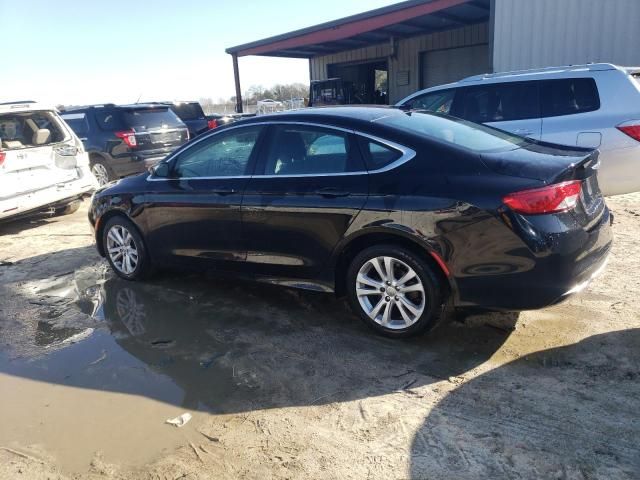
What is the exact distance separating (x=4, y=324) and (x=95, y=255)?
196 cm

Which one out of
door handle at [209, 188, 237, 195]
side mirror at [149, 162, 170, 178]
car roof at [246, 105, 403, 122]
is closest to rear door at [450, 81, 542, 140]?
car roof at [246, 105, 403, 122]

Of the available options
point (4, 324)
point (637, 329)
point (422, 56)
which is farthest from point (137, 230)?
point (422, 56)

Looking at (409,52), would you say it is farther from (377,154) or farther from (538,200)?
(538,200)

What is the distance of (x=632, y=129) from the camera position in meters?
5.54

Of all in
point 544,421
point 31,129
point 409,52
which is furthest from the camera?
point 409,52

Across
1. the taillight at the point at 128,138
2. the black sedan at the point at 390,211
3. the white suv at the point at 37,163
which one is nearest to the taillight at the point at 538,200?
the black sedan at the point at 390,211

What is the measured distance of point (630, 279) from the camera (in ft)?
15.0

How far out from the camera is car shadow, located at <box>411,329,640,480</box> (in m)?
2.46

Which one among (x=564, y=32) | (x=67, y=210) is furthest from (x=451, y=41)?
(x=67, y=210)

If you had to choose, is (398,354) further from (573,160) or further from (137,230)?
(137,230)

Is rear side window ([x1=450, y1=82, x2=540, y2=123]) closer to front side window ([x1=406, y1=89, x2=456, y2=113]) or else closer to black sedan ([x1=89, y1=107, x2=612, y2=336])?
front side window ([x1=406, y1=89, x2=456, y2=113])

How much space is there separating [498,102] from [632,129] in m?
1.60

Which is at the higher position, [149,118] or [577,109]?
[149,118]

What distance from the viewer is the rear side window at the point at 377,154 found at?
11.8ft
